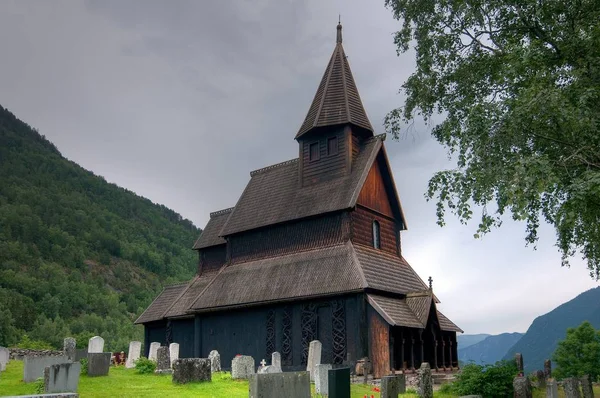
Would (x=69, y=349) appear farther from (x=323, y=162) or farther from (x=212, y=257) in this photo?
(x=323, y=162)

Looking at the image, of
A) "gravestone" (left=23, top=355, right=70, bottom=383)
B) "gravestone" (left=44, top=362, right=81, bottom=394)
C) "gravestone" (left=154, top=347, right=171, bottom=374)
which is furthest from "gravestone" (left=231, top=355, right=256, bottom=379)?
"gravestone" (left=44, top=362, right=81, bottom=394)

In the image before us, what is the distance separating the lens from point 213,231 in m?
38.2

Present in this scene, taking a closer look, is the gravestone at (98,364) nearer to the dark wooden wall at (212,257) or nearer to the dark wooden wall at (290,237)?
the dark wooden wall at (290,237)

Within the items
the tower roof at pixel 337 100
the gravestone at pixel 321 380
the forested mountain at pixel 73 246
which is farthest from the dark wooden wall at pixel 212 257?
the forested mountain at pixel 73 246

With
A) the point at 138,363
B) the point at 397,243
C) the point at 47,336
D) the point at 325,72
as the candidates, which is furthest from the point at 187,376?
the point at 47,336

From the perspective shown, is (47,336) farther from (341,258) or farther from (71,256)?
(341,258)

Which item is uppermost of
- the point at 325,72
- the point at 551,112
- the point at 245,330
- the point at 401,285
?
the point at 325,72

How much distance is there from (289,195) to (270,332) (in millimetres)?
7227

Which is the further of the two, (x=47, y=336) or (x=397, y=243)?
(x=47, y=336)

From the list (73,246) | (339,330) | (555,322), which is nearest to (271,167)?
(339,330)

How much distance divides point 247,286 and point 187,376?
11379mm

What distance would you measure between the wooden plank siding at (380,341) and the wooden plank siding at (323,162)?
802cm

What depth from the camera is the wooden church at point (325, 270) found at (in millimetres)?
25719

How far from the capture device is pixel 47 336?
67312mm
